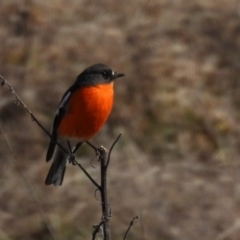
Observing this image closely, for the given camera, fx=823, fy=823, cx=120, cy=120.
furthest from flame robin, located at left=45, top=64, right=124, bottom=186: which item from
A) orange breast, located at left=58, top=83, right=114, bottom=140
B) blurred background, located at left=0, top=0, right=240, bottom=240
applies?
blurred background, located at left=0, top=0, right=240, bottom=240

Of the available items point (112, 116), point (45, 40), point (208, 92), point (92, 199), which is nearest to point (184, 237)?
point (92, 199)

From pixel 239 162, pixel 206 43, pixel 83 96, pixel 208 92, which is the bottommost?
pixel 83 96

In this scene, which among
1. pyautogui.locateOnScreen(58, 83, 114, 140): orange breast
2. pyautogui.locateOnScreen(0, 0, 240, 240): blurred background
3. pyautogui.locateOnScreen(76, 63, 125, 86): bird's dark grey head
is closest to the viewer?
pyautogui.locateOnScreen(58, 83, 114, 140): orange breast

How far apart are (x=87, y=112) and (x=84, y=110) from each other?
0.09 ft

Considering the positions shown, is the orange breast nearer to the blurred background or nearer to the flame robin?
the flame robin

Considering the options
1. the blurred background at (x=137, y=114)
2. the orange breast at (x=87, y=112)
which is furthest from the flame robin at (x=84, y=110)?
the blurred background at (x=137, y=114)

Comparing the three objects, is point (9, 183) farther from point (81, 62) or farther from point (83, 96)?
point (83, 96)

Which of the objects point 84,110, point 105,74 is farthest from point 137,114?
point 84,110

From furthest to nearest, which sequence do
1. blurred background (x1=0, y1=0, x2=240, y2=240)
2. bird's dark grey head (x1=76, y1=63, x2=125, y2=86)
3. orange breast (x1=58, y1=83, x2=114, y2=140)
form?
1. blurred background (x1=0, y1=0, x2=240, y2=240)
2. bird's dark grey head (x1=76, y1=63, x2=125, y2=86)
3. orange breast (x1=58, y1=83, x2=114, y2=140)

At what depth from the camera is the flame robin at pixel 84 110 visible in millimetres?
4461

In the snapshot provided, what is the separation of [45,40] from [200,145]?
2272 millimetres

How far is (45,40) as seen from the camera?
959 centimetres

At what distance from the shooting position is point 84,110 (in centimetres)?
449

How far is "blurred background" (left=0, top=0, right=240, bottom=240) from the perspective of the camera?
23.8 feet
